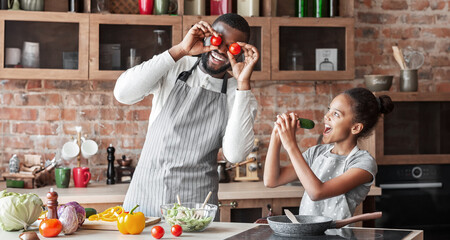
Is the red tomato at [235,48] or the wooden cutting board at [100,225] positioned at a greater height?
the red tomato at [235,48]

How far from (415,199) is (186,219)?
7.18 feet

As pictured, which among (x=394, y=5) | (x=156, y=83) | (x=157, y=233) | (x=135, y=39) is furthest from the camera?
(x=394, y=5)

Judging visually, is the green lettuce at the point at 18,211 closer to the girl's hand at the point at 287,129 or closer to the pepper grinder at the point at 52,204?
the pepper grinder at the point at 52,204

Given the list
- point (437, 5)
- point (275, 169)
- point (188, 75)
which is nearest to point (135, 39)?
→ point (188, 75)

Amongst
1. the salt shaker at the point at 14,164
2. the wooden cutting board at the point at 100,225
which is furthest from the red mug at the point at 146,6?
the wooden cutting board at the point at 100,225

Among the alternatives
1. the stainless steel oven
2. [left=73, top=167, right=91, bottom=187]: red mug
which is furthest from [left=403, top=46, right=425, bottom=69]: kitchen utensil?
[left=73, top=167, right=91, bottom=187]: red mug

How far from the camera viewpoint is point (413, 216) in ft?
12.1

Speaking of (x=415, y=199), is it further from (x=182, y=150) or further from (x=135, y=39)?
(x=135, y=39)

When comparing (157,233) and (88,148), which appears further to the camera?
(88,148)

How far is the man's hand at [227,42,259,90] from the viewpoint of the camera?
2383mm

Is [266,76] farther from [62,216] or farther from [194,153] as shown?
[62,216]

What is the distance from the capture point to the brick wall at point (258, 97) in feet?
13.0

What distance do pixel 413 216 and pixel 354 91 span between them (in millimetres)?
1506

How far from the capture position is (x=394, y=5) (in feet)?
14.1
